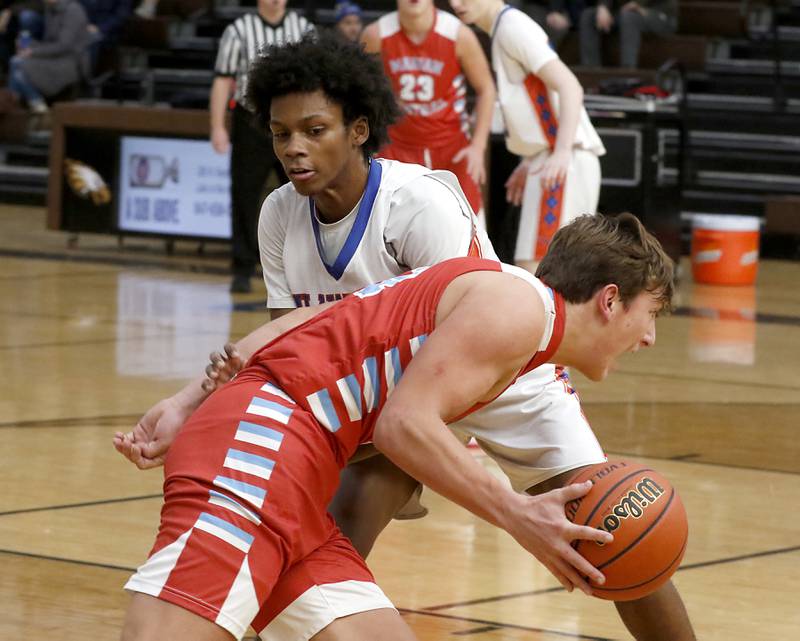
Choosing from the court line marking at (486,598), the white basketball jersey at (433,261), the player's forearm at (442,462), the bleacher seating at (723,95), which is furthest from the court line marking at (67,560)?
the bleacher seating at (723,95)

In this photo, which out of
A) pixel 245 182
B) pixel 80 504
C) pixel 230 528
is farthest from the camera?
pixel 245 182

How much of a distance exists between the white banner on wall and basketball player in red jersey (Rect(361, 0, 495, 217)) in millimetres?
4156

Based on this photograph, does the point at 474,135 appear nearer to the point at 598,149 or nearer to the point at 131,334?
the point at 598,149

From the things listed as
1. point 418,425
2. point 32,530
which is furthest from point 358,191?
point 32,530

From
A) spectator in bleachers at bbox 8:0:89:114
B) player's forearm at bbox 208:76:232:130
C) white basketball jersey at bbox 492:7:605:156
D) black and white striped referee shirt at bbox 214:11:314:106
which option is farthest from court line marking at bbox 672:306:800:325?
spectator in bleachers at bbox 8:0:89:114

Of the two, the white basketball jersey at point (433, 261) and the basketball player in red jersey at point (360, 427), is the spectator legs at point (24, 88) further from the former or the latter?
the basketball player in red jersey at point (360, 427)

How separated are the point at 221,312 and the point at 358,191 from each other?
20.1ft

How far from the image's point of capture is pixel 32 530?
502 centimetres

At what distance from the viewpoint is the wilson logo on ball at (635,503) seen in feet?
10.1

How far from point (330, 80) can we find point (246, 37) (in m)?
6.21

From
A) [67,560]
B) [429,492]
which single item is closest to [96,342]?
[429,492]

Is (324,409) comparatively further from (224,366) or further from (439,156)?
(439,156)

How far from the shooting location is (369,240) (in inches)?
153

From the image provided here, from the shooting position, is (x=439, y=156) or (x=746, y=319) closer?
(x=439, y=156)
